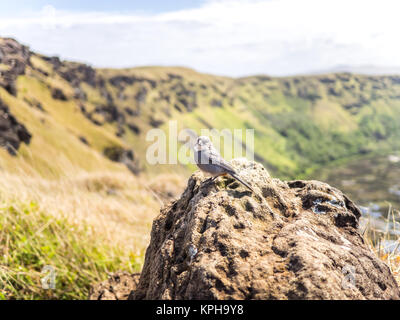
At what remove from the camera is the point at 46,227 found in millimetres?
7273

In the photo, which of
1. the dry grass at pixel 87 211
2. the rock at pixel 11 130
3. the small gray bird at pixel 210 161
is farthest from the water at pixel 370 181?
the small gray bird at pixel 210 161

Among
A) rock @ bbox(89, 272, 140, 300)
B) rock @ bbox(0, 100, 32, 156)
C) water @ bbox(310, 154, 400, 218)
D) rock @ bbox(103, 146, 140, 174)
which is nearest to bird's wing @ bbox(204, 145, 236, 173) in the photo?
Answer: rock @ bbox(89, 272, 140, 300)

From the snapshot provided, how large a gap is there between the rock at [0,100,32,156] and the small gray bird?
141 ft

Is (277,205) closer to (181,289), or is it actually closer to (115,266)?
(181,289)

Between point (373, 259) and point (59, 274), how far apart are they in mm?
5357

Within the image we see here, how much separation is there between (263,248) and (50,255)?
4.87 metres

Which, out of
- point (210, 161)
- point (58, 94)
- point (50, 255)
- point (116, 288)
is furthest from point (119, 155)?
point (210, 161)

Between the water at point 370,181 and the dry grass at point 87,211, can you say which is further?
the water at point 370,181

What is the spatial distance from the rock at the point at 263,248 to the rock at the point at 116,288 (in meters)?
0.74

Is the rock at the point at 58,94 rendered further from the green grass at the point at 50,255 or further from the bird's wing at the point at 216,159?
the bird's wing at the point at 216,159

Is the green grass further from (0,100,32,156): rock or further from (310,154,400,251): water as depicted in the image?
(310,154,400,251): water

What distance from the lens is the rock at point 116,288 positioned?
5105 mm

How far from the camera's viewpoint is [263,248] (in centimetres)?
339
